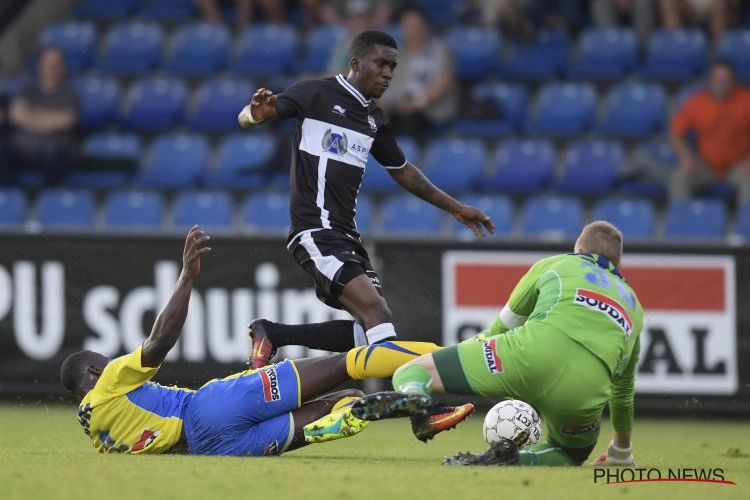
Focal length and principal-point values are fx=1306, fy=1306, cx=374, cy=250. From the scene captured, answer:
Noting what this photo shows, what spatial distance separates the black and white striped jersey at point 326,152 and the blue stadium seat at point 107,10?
29.6 feet

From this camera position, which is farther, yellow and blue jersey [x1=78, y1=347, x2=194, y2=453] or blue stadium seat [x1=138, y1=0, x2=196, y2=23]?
blue stadium seat [x1=138, y1=0, x2=196, y2=23]

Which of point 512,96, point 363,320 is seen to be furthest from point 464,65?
point 363,320

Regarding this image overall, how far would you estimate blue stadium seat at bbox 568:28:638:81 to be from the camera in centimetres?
1472

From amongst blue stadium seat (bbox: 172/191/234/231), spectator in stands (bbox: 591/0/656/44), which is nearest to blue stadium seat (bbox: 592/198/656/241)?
spectator in stands (bbox: 591/0/656/44)

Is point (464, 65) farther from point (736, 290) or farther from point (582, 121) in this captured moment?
point (736, 290)

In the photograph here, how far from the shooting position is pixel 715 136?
43.9ft

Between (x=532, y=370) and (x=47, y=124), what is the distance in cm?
873

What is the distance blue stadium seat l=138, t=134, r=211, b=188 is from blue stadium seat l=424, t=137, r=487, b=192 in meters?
2.42

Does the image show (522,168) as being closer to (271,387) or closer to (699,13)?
Answer: (699,13)

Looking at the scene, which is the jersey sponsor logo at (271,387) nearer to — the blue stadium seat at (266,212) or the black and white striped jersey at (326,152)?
the black and white striped jersey at (326,152)

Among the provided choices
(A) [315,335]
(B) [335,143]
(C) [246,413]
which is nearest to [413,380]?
(C) [246,413]

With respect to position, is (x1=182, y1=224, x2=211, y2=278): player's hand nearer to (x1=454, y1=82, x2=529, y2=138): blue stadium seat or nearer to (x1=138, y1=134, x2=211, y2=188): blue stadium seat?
(x1=138, y1=134, x2=211, y2=188): blue stadium seat

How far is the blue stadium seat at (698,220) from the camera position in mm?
12953

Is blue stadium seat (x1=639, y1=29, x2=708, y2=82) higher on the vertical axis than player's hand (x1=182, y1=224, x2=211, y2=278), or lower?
higher
